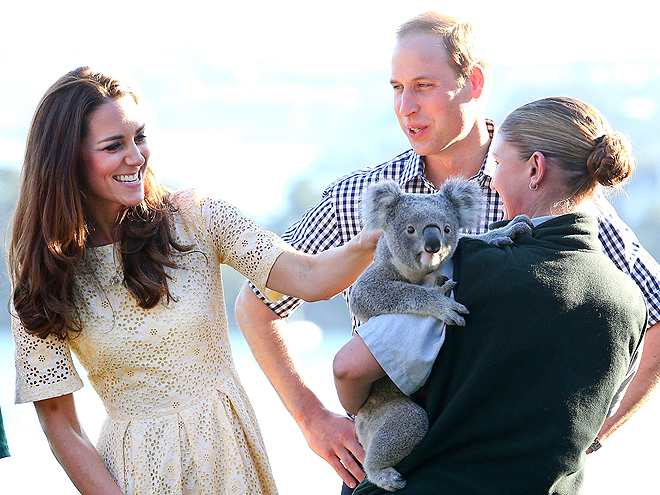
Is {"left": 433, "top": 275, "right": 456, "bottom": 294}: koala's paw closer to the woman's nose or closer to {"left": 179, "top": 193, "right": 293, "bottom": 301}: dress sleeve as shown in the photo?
{"left": 179, "top": 193, "right": 293, "bottom": 301}: dress sleeve

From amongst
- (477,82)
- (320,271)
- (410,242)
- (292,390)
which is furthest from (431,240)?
(292,390)

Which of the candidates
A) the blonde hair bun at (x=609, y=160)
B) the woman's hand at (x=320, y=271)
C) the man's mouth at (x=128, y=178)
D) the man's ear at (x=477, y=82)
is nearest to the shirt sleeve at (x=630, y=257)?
the blonde hair bun at (x=609, y=160)

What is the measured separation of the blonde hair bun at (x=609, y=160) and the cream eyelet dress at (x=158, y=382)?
2.80 ft

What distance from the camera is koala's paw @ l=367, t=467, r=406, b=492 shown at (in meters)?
1.28

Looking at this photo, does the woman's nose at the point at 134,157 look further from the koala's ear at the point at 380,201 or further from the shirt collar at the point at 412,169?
the shirt collar at the point at 412,169

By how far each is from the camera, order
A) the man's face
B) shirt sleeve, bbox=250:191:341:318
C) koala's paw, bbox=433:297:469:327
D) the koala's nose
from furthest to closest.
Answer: shirt sleeve, bbox=250:191:341:318 → the man's face → the koala's nose → koala's paw, bbox=433:297:469:327

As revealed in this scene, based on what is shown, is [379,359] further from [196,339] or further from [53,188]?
[53,188]

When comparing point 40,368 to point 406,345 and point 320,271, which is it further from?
point 406,345

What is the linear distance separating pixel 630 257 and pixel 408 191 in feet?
2.19

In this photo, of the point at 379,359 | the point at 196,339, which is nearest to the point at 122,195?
the point at 196,339

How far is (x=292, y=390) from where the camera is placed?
216cm

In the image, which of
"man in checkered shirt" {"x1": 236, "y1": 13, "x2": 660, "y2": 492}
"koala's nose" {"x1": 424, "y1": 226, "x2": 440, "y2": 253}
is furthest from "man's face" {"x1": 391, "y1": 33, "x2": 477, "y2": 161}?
"koala's nose" {"x1": 424, "y1": 226, "x2": 440, "y2": 253}

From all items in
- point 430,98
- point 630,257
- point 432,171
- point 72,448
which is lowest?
point 72,448

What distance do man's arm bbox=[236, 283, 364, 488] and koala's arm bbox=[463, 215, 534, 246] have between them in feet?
2.66
